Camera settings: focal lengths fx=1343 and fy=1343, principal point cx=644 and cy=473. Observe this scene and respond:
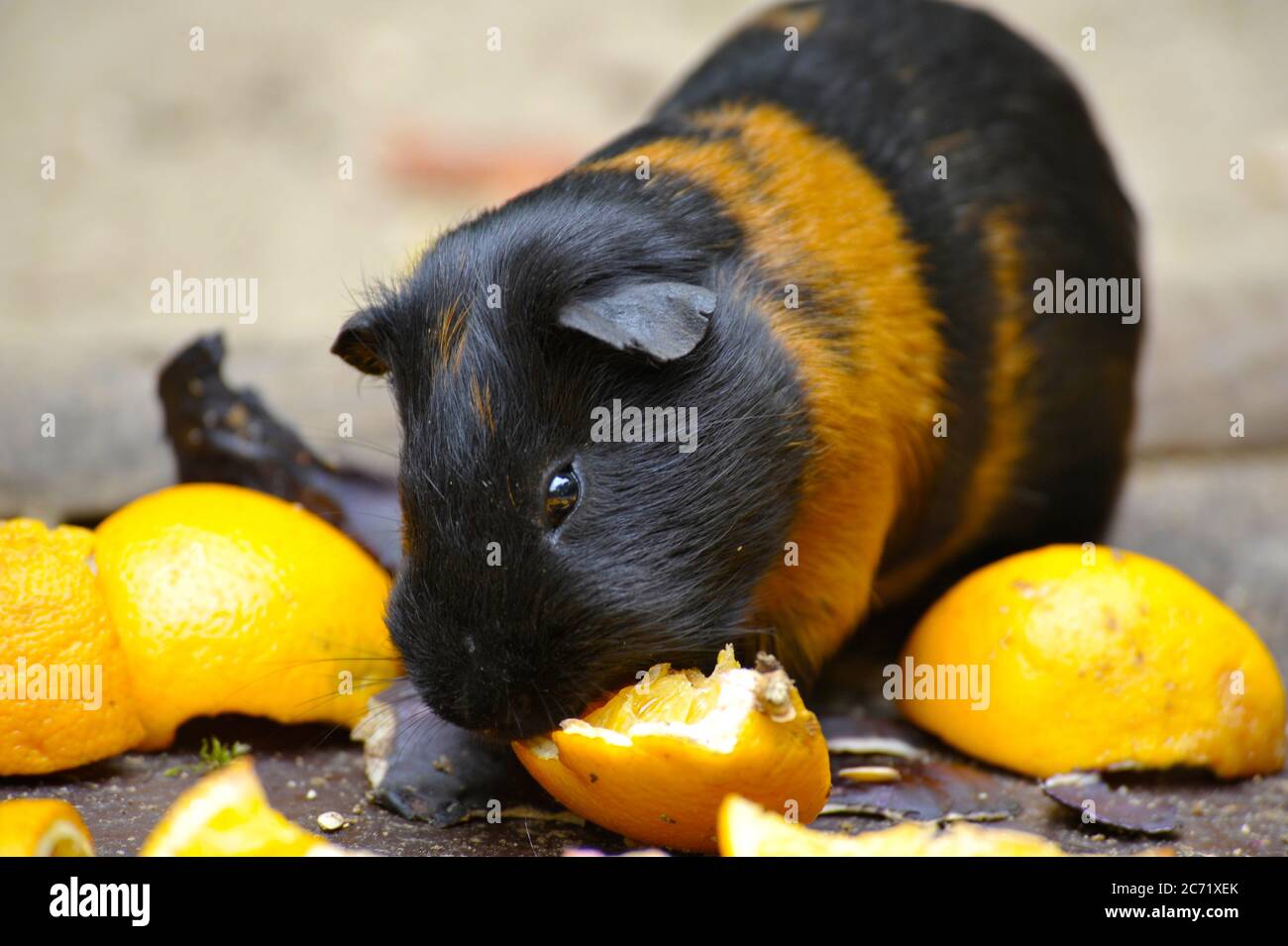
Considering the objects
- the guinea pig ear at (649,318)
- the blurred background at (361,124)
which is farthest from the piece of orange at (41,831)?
the blurred background at (361,124)

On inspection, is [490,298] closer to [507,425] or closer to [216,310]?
[507,425]

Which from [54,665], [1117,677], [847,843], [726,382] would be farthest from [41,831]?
[1117,677]

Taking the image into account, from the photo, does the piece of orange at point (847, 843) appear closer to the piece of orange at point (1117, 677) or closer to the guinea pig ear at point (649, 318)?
the guinea pig ear at point (649, 318)

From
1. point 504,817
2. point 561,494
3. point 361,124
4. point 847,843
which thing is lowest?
point 504,817

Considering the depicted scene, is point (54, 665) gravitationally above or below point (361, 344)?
below

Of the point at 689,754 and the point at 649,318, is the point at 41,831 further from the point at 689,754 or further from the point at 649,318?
the point at 649,318

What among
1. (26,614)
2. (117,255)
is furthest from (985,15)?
(117,255)
